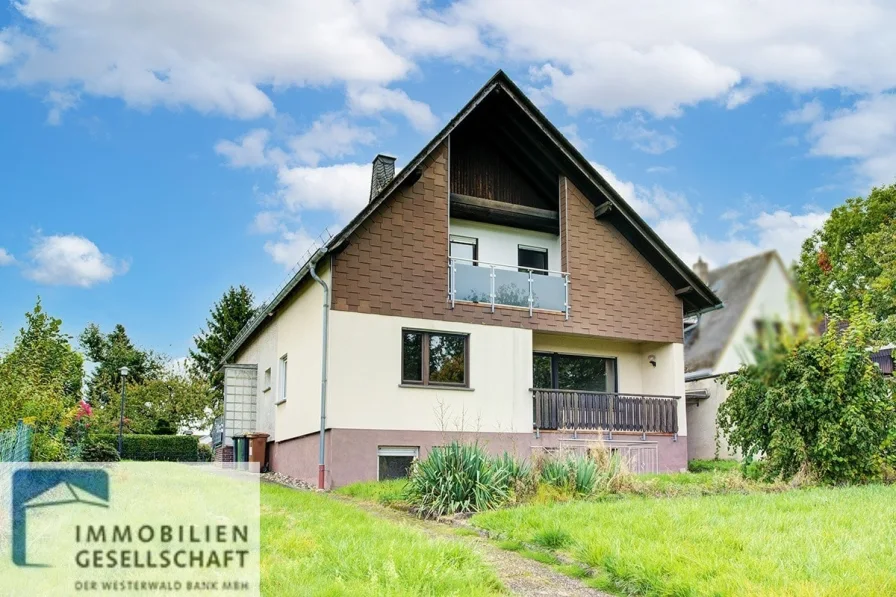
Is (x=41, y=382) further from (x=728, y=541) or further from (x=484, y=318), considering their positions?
(x=728, y=541)

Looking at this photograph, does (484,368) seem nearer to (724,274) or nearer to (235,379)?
(235,379)

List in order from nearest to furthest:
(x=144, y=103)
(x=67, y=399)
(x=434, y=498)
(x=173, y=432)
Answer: (x=434, y=498), (x=67, y=399), (x=144, y=103), (x=173, y=432)

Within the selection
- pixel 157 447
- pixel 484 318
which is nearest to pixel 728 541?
pixel 484 318

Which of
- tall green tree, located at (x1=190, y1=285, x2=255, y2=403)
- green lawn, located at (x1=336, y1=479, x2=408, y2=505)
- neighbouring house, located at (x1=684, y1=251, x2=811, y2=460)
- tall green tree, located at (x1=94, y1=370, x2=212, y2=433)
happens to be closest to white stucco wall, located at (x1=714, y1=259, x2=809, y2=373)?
neighbouring house, located at (x1=684, y1=251, x2=811, y2=460)

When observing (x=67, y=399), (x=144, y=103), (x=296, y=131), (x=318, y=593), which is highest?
(x=144, y=103)

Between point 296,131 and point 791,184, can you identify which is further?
point 296,131

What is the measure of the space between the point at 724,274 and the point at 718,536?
654 cm

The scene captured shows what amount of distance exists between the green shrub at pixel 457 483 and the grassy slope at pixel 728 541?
0.91 m

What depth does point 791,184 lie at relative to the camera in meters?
1.91

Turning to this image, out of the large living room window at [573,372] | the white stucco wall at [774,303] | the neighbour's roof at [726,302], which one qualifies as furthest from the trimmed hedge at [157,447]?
the white stucco wall at [774,303]

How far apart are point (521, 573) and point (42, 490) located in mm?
5855

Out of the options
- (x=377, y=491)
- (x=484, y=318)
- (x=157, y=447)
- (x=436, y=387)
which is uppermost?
(x=484, y=318)

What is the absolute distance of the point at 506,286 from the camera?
19109 millimetres

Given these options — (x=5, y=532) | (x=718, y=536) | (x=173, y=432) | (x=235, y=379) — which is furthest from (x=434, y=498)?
(x=173, y=432)
